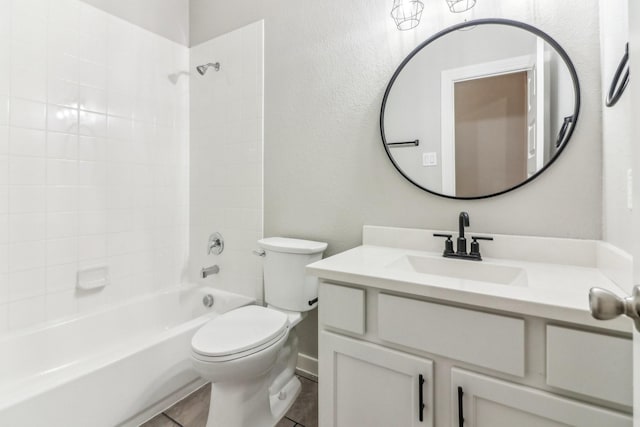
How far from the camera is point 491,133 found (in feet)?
3.98

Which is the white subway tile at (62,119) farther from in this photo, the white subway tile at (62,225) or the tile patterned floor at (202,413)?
the tile patterned floor at (202,413)

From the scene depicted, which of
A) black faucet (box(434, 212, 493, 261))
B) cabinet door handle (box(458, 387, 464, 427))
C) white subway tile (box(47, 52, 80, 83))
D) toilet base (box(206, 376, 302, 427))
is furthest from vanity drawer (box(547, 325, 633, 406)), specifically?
white subway tile (box(47, 52, 80, 83))

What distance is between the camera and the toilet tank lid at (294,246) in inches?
58.0

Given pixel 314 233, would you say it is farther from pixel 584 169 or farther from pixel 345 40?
pixel 584 169

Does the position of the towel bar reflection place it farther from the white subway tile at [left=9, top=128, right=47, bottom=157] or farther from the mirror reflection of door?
the white subway tile at [left=9, top=128, right=47, bottom=157]

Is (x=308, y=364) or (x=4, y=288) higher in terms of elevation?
(x=4, y=288)

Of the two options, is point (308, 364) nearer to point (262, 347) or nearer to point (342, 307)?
point (262, 347)

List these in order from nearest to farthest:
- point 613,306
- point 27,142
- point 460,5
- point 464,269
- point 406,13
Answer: point 613,306
point 464,269
point 460,5
point 406,13
point 27,142

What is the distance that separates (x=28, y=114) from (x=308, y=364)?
2.03m

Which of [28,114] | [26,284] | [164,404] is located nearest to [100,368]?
[164,404]

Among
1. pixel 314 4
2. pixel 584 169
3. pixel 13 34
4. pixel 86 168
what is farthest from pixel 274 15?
pixel 584 169

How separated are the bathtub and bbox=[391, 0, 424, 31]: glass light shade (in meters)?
1.77

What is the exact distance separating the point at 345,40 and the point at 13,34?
1665mm

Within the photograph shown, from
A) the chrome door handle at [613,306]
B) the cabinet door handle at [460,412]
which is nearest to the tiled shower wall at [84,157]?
the cabinet door handle at [460,412]
